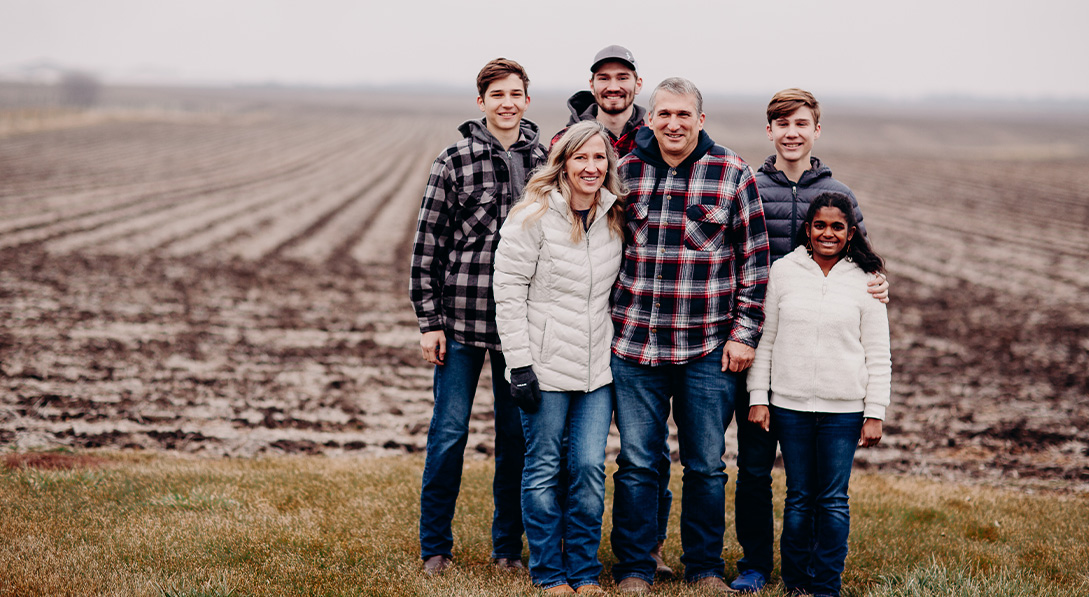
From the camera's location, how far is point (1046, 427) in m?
8.23

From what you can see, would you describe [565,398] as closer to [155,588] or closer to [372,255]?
[155,588]

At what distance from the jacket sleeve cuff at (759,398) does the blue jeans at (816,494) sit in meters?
0.08

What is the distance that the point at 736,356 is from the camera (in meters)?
3.85

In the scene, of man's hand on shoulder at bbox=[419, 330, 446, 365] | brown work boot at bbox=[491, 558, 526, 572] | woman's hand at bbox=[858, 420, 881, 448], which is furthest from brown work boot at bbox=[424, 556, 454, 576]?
woman's hand at bbox=[858, 420, 881, 448]

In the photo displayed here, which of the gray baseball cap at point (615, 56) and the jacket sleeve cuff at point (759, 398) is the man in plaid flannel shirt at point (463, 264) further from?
the jacket sleeve cuff at point (759, 398)

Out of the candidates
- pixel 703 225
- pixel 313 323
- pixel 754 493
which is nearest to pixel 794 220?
pixel 703 225

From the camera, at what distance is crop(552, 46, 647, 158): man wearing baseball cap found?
4117 mm

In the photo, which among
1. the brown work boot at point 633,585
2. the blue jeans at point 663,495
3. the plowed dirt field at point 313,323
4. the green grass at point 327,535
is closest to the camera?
the green grass at point 327,535

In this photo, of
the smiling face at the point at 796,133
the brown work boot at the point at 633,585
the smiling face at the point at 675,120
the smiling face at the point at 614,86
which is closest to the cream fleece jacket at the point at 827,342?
the smiling face at the point at 796,133

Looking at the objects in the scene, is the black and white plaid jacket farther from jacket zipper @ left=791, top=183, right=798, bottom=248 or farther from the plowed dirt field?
the plowed dirt field

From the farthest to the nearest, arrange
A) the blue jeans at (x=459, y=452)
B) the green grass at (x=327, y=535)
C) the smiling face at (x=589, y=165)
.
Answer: the blue jeans at (x=459, y=452)
the green grass at (x=327, y=535)
the smiling face at (x=589, y=165)

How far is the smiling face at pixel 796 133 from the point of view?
3988mm

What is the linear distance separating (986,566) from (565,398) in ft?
8.75

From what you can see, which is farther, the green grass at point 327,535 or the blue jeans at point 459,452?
the blue jeans at point 459,452
